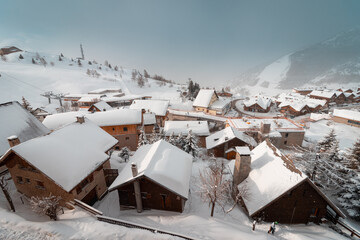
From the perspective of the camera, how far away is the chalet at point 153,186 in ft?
49.7

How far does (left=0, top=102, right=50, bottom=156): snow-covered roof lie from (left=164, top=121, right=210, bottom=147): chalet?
907 inches

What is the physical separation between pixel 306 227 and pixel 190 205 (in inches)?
463

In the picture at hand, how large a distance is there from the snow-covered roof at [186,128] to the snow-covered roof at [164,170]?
16.7 m

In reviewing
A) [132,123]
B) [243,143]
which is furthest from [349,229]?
[132,123]

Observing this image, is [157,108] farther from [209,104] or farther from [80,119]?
[80,119]

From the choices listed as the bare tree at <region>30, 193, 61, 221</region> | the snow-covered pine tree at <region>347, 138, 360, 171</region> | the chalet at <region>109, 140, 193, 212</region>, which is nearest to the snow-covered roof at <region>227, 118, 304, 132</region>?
the snow-covered pine tree at <region>347, 138, 360, 171</region>

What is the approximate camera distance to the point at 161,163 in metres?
17.3

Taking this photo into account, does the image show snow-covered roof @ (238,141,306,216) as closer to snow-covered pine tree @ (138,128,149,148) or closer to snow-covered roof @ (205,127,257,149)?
snow-covered roof @ (205,127,257,149)

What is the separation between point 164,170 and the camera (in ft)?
54.1

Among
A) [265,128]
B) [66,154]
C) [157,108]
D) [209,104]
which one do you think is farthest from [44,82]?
[265,128]

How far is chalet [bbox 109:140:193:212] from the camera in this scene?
597 inches

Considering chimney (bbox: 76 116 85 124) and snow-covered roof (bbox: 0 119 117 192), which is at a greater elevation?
chimney (bbox: 76 116 85 124)

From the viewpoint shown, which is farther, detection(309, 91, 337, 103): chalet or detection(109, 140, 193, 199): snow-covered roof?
detection(309, 91, 337, 103): chalet

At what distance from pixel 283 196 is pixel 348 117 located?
63.5m
